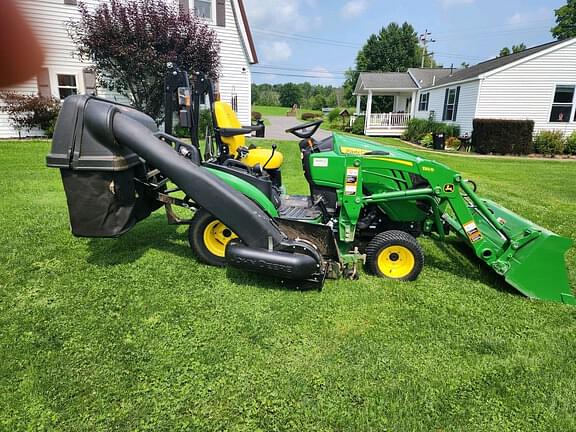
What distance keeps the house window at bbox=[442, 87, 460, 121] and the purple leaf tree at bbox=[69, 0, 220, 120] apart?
1166cm

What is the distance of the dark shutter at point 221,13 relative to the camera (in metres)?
15.4

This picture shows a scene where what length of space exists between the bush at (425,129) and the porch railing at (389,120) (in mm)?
1504

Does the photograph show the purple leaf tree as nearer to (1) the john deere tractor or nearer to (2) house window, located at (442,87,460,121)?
(1) the john deere tractor

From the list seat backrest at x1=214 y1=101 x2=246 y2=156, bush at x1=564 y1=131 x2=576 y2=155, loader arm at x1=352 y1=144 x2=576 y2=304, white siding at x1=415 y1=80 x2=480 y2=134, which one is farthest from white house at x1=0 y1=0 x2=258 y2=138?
bush at x1=564 y1=131 x2=576 y2=155

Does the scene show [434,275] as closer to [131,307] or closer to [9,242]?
[131,307]

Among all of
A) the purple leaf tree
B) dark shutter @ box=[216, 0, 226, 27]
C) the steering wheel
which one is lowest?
the steering wheel

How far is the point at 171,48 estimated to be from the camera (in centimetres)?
1344

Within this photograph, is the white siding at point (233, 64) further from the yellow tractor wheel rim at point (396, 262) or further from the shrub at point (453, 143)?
the yellow tractor wheel rim at point (396, 262)

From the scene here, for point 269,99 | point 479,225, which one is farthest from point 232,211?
point 269,99

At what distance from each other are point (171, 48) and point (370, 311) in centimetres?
1261

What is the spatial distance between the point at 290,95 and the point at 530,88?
7984 centimetres

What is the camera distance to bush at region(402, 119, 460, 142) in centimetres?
1855

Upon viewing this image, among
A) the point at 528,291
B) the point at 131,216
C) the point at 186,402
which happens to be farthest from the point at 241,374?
the point at 528,291

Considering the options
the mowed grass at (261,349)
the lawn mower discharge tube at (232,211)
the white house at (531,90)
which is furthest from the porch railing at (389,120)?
the lawn mower discharge tube at (232,211)
